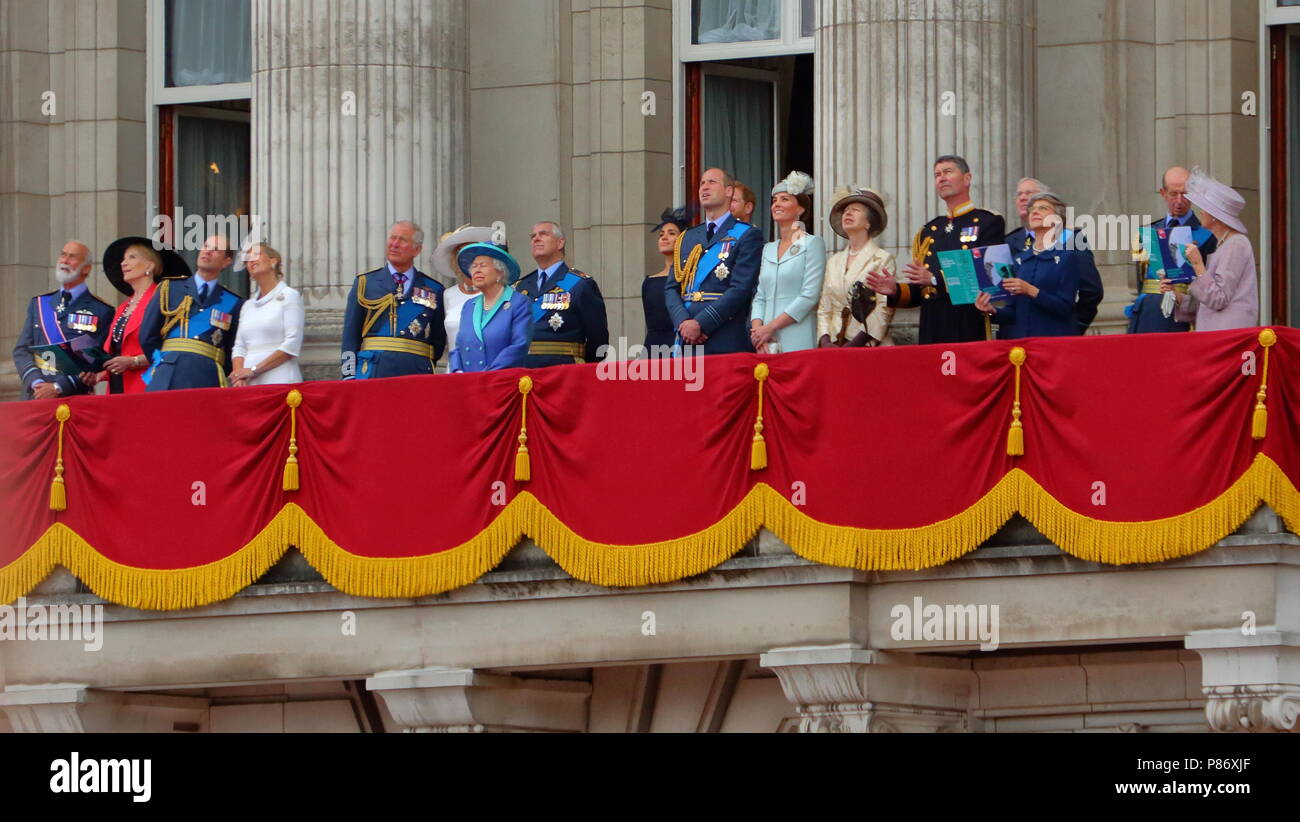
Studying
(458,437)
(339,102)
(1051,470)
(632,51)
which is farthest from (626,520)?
(632,51)

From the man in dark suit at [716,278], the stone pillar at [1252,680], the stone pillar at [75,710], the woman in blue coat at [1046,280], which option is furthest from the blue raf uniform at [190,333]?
the stone pillar at [1252,680]

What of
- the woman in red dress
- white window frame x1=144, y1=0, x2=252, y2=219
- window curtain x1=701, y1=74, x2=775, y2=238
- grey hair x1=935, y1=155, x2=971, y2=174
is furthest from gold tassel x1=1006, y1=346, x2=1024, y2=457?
white window frame x1=144, y1=0, x2=252, y2=219

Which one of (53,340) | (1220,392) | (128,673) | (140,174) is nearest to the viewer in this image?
(1220,392)

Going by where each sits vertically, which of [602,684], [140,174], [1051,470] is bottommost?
[602,684]

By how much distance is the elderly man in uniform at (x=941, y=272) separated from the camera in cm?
2425

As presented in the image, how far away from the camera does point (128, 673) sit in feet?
84.3

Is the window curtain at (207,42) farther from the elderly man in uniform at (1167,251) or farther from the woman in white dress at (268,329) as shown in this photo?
the elderly man in uniform at (1167,251)

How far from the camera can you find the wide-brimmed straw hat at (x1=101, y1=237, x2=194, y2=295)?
27.4 metres

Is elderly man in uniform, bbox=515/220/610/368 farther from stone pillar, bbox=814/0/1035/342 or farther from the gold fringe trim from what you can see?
stone pillar, bbox=814/0/1035/342

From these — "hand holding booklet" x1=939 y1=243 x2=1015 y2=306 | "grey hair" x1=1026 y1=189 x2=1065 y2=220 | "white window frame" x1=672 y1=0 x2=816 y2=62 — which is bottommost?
"hand holding booklet" x1=939 y1=243 x2=1015 y2=306

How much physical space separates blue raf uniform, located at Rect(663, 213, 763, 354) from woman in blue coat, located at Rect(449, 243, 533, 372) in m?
1.05

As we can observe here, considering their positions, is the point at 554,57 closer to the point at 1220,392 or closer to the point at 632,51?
the point at 632,51

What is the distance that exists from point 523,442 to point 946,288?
9.66 ft

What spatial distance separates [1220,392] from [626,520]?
4.03 m
